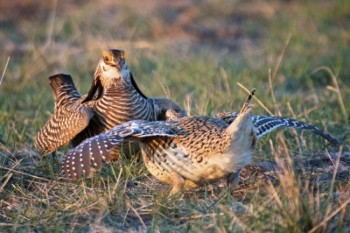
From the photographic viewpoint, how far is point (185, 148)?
5453 mm

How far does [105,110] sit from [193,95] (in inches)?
87.0

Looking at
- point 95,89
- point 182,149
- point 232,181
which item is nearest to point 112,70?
point 95,89

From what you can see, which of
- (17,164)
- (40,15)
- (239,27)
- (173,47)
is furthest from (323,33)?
(17,164)

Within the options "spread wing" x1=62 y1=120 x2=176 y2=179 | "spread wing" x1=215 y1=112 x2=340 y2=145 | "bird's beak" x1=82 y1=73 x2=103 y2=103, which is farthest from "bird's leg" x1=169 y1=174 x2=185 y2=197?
"bird's beak" x1=82 y1=73 x2=103 y2=103

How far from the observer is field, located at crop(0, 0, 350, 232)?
196 inches

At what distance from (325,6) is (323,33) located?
57.1 inches

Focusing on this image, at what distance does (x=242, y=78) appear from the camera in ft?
29.2

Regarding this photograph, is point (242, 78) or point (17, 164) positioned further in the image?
point (242, 78)

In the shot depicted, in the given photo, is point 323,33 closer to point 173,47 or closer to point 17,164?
point 173,47

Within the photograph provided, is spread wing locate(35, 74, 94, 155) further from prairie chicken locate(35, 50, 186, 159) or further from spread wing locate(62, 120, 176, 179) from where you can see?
spread wing locate(62, 120, 176, 179)

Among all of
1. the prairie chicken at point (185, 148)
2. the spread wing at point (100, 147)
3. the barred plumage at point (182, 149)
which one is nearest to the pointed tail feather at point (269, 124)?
the prairie chicken at point (185, 148)

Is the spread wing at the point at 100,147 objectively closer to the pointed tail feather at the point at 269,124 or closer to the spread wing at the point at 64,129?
the pointed tail feather at the point at 269,124

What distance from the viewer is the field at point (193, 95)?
4.98 metres

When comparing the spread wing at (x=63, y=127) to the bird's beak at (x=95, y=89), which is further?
the bird's beak at (x=95, y=89)
